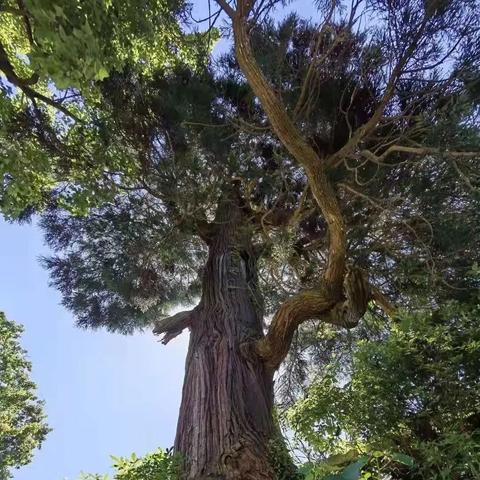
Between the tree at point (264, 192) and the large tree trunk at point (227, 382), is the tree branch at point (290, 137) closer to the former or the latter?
the tree at point (264, 192)

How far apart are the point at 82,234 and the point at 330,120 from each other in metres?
3.06

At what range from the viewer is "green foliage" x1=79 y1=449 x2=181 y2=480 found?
252 centimetres

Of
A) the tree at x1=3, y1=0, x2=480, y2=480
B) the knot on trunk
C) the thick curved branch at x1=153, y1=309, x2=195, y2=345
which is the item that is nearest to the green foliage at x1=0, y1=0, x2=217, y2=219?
the tree at x1=3, y1=0, x2=480, y2=480

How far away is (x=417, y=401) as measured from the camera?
222 centimetres

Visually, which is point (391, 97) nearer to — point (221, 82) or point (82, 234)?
point (221, 82)

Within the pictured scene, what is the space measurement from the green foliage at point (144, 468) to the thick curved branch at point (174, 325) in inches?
57.7

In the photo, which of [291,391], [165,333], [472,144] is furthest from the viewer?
[291,391]

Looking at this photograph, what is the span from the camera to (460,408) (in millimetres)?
2160

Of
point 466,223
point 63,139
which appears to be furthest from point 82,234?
point 466,223

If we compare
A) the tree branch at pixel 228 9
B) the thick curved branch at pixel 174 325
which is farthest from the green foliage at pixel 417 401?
the tree branch at pixel 228 9

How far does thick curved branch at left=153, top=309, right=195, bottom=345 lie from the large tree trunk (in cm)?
8

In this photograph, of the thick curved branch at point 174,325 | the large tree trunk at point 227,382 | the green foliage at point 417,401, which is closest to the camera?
the green foliage at point 417,401

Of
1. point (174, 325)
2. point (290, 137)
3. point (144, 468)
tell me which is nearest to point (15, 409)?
point (174, 325)

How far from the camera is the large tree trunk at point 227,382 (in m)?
2.84
